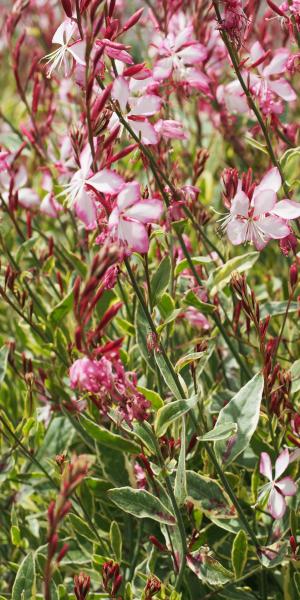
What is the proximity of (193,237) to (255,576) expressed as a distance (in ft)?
2.81

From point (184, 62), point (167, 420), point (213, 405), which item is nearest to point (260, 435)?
point (213, 405)

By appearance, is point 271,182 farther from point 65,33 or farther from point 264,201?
point 65,33

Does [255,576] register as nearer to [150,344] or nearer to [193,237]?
[150,344]

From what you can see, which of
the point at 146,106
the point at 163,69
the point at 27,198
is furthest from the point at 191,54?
the point at 27,198

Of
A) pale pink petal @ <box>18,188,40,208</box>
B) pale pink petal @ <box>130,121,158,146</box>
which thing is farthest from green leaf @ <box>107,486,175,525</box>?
pale pink petal @ <box>18,188,40,208</box>

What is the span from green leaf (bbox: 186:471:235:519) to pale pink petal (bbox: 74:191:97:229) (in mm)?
480

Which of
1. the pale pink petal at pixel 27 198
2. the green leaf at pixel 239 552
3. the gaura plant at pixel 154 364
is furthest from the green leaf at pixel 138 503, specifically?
the pale pink petal at pixel 27 198

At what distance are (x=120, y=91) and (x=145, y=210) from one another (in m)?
0.21

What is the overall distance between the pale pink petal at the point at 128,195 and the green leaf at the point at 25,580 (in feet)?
1.76

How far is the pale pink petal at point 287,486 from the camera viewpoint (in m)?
1.27

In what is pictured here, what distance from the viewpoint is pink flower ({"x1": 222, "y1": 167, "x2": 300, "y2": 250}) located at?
1158 mm

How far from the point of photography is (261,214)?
46.3 inches

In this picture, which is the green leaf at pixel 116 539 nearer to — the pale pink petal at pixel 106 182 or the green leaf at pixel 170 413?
the green leaf at pixel 170 413

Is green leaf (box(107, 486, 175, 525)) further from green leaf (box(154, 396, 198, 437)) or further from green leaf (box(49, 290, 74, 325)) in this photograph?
green leaf (box(49, 290, 74, 325))
